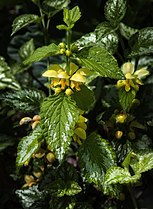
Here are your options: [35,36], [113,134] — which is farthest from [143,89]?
→ [35,36]

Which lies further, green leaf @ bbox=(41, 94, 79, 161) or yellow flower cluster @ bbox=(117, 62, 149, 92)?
yellow flower cluster @ bbox=(117, 62, 149, 92)

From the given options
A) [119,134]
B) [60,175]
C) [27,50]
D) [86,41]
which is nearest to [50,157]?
[60,175]

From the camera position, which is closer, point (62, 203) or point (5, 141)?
point (62, 203)

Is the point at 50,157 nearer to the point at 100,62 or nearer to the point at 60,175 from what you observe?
the point at 60,175

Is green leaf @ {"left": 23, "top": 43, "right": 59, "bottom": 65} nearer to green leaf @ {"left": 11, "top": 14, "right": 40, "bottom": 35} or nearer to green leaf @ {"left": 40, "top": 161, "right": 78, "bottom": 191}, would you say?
green leaf @ {"left": 11, "top": 14, "right": 40, "bottom": 35}

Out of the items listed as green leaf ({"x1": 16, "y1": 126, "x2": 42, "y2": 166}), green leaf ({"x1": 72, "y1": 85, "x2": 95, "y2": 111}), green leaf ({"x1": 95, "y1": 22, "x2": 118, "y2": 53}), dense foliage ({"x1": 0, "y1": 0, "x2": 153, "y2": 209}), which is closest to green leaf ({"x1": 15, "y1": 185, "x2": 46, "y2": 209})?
dense foliage ({"x1": 0, "y1": 0, "x2": 153, "y2": 209})

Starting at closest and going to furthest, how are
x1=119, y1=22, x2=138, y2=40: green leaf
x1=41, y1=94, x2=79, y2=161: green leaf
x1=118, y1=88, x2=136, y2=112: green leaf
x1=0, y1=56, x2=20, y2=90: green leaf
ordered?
x1=41, y1=94, x2=79, y2=161: green leaf < x1=118, y1=88, x2=136, y2=112: green leaf < x1=119, y1=22, x2=138, y2=40: green leaf < x1=0, y1=56, x2=20, y2=90: green leaf

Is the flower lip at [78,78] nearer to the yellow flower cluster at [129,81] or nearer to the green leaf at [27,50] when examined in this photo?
the yellow flower cluster at [129,81]

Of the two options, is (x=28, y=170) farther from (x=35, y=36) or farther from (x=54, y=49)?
(x=35, y=36)
